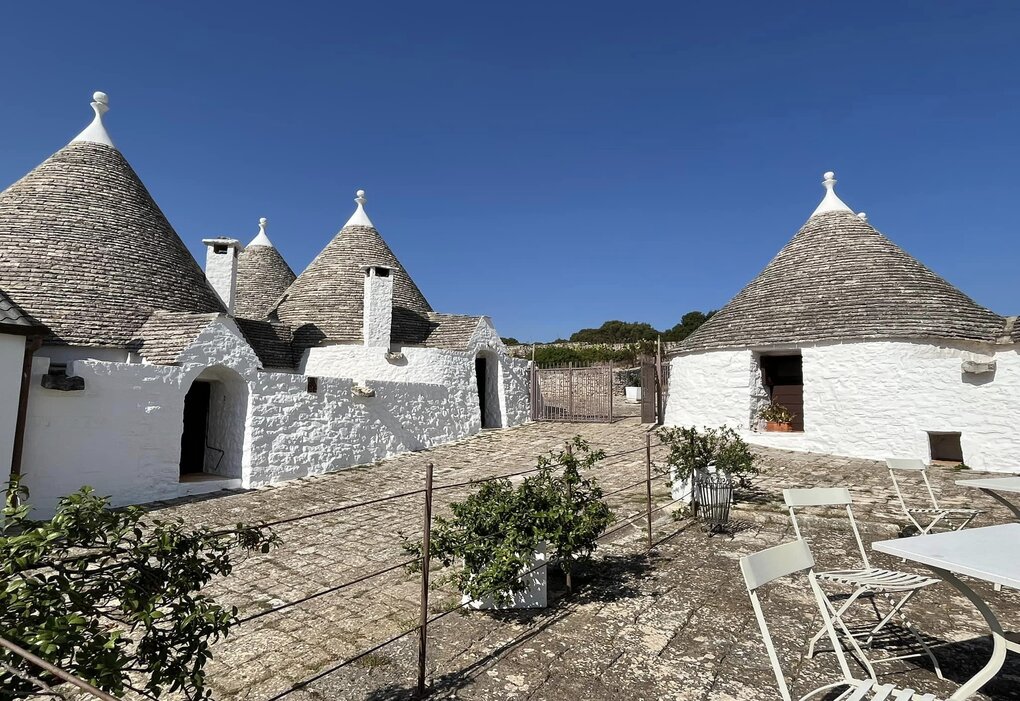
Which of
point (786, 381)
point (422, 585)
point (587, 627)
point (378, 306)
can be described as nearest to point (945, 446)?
point (786, 381)

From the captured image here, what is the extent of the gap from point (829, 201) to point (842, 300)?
430 centimetres

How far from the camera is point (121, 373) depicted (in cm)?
873


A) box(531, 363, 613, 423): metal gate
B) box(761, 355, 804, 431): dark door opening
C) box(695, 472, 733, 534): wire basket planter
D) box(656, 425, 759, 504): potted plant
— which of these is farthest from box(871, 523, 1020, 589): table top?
box(531, 363, 613, 423): metal gate

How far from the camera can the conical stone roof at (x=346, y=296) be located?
15.4m

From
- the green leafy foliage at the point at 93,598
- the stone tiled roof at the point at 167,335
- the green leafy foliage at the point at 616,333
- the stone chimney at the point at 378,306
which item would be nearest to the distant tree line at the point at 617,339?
the green leafy foliage at the point at 616,333

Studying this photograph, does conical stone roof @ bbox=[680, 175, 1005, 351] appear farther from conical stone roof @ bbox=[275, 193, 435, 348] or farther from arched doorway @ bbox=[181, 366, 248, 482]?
arched doorway @ bbox=[181, 366, 248, 482]

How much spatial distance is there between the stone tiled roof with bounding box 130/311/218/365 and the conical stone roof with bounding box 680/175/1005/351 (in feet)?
40.7

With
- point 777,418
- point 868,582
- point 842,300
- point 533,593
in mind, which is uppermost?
point 842,300

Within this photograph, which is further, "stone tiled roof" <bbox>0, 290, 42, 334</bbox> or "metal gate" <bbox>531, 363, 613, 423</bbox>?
"metal gate" <bbox>531, 363, 613, 423</bbox>

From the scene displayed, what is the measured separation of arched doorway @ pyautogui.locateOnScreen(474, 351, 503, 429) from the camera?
17391 millimetres

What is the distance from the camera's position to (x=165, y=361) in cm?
956

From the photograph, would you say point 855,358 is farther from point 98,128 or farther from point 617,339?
point 617,339

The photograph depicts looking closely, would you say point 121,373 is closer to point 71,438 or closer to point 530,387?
point 71,438

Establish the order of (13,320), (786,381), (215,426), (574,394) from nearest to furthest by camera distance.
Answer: (13,320) < (215,426) < (786,381) < (574,394)
